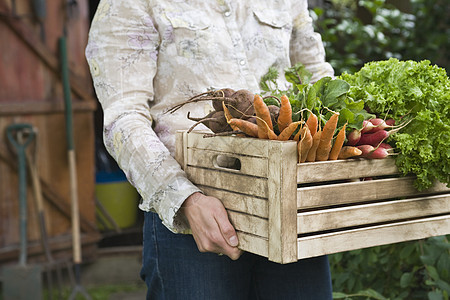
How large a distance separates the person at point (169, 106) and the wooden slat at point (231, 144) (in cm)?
8

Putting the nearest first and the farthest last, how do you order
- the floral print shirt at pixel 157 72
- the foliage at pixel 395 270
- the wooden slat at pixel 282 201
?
the wooden slat at pixel 282 201 → the floral print shirt at pixel 157 72 → the foliage at pixel 395 270

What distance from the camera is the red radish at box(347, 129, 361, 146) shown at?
1358 mm

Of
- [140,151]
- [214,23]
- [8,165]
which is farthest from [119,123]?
[8,165]

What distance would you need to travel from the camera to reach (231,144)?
129 cm

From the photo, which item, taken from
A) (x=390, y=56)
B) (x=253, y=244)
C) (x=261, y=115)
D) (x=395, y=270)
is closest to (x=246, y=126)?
(x=261, y=115)

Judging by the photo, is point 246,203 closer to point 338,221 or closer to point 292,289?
point 338,221

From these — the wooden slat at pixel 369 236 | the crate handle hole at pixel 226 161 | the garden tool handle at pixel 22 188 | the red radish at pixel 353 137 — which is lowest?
the garden tool handle at pixel 22 188

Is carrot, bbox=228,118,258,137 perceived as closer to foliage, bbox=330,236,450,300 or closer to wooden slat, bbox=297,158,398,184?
wooden slat, bbox=297,158,398,184

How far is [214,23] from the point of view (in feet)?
4.92

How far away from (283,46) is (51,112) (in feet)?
9.32

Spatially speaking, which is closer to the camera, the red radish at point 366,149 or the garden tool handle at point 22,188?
the red radish at point 366,149

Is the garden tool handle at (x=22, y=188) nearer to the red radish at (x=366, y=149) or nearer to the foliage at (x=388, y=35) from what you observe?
the foliage at (x=388, y=35)

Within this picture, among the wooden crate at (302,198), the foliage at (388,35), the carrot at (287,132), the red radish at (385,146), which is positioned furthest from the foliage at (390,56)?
the carrot at (287,132)

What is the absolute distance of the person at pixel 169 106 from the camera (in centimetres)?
138
